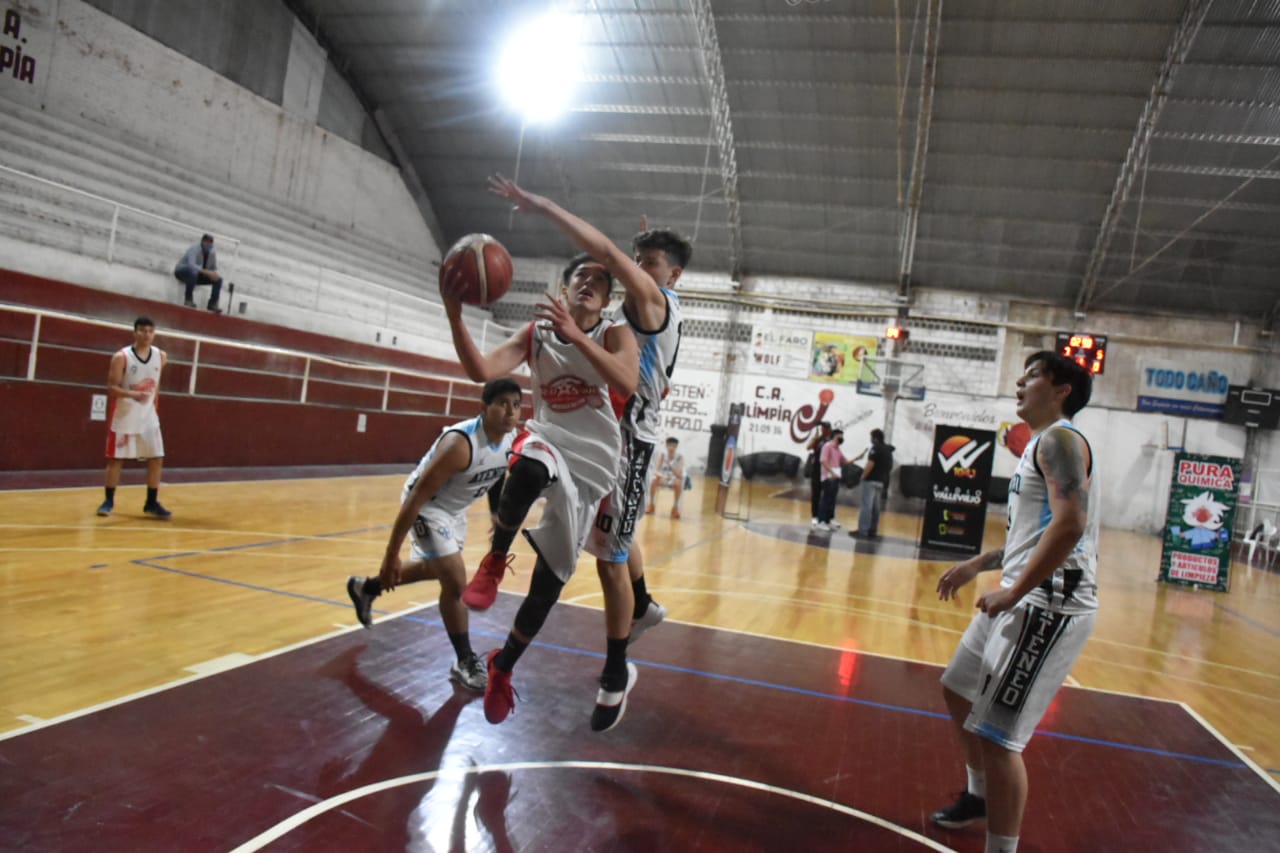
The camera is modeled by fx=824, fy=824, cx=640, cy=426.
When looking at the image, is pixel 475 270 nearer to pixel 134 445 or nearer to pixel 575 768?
pixel 575 768

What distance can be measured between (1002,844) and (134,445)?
7188mm

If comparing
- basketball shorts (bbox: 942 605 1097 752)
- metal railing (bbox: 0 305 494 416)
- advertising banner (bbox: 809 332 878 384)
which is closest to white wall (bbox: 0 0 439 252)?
metal railing (bbox: 0 305 494 416)

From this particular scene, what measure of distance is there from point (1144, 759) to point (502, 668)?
9.64 feet

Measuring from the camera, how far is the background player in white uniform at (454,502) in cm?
366

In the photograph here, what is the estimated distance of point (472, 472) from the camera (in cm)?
399

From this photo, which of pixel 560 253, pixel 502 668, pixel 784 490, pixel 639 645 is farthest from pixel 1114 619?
pixel 560 253

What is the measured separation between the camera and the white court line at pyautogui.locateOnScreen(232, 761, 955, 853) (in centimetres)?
233

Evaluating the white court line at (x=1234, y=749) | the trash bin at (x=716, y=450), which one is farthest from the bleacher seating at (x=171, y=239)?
the white court line at (x=1234, y=749)

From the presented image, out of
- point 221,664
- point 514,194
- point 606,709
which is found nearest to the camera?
point 514,194

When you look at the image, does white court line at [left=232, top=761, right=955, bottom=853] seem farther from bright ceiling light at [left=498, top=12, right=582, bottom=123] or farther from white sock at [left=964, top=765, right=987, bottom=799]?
bright ceiling light at [left=498, top=12, right=582, bottom=123]

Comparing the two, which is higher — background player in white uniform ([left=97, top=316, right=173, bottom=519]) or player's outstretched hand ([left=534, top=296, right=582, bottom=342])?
player's outstretched hand ([left=534, top=296, right=582, bottom=342])

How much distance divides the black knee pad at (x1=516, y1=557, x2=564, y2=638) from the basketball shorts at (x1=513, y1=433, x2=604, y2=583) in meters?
0.03

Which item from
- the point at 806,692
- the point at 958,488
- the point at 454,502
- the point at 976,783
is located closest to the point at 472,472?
the point at 454,502

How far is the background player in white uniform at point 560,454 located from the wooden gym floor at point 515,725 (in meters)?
0.34
